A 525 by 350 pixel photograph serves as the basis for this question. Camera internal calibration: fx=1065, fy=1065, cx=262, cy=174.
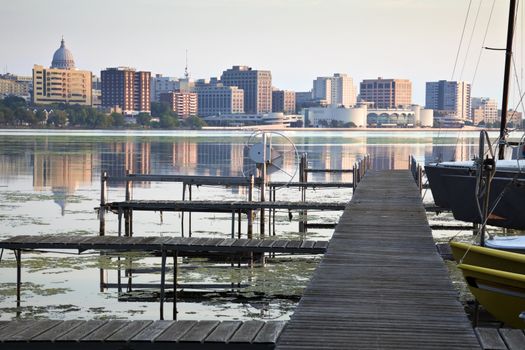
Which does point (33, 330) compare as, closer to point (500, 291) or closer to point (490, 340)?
point (490, 340)

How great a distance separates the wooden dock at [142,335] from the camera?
11992 mm

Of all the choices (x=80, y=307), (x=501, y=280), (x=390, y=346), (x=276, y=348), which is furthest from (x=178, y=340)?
(x=80, y=307)

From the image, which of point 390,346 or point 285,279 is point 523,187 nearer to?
point 285,279

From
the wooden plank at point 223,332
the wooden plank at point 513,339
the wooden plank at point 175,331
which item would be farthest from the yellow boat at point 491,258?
the wooden plank at point 175,331

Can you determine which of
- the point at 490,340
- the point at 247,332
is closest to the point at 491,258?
the point at 490,340

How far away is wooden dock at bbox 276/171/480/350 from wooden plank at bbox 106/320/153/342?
73.8 inches

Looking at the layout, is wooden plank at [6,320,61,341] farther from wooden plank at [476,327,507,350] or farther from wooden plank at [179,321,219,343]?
wooden plank at [476,327,507,350]

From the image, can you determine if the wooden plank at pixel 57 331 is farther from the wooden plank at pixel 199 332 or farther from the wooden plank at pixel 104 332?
the wooden plank at pixel 199 332

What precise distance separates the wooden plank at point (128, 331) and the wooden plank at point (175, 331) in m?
0.34

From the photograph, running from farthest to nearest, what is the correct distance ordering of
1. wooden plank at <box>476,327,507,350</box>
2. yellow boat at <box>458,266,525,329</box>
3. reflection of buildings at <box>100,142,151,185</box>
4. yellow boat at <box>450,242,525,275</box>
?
reflection of buildings at <box>100,142,151,185</box>
yellow boat at <box>450,242,525,275</box>
yellow boat at <box>458,266,525,329</box>
wooden plank at <box>476,327,507,350</box>

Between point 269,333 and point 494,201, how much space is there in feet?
48.4

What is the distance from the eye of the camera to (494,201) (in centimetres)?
2595

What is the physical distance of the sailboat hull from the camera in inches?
1004

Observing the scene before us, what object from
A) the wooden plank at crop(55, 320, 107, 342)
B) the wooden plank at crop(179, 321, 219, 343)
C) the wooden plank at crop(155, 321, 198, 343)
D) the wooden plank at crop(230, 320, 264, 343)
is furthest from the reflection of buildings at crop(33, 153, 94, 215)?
the wooden plank at crop(230, 320, 264, 343)
